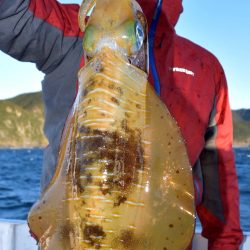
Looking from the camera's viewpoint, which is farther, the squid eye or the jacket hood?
the jacket hood

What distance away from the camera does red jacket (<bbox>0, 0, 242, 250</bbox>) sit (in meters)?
2.41

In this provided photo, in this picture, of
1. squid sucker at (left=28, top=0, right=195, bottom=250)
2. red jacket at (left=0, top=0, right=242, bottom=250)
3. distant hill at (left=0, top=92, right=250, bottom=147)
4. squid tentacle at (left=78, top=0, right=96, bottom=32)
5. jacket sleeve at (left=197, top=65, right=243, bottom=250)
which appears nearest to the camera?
squid sucker at (left=28, top=0, right=195, bottom=250)

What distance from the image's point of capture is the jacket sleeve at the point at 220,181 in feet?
10.6

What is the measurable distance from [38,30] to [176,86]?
38.9 inches

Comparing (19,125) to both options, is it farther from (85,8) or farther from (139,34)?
(139,34)

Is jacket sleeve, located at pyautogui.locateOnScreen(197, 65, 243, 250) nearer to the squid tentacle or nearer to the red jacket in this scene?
the red jacket

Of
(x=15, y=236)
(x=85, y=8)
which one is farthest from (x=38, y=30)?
(x=15, y=236)

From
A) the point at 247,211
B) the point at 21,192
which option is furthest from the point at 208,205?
the point at 21,192

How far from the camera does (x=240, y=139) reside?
18550 centimetres

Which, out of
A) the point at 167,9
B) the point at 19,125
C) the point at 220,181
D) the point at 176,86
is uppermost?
the point at 167,9

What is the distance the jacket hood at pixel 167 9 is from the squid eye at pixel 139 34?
118 cm

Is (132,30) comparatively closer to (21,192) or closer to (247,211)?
(247,211)

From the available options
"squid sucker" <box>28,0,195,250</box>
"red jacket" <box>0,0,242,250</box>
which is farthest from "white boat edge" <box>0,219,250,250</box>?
"squid sucker" <box>28,0,195,250</box>

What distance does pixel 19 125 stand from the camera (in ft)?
478
